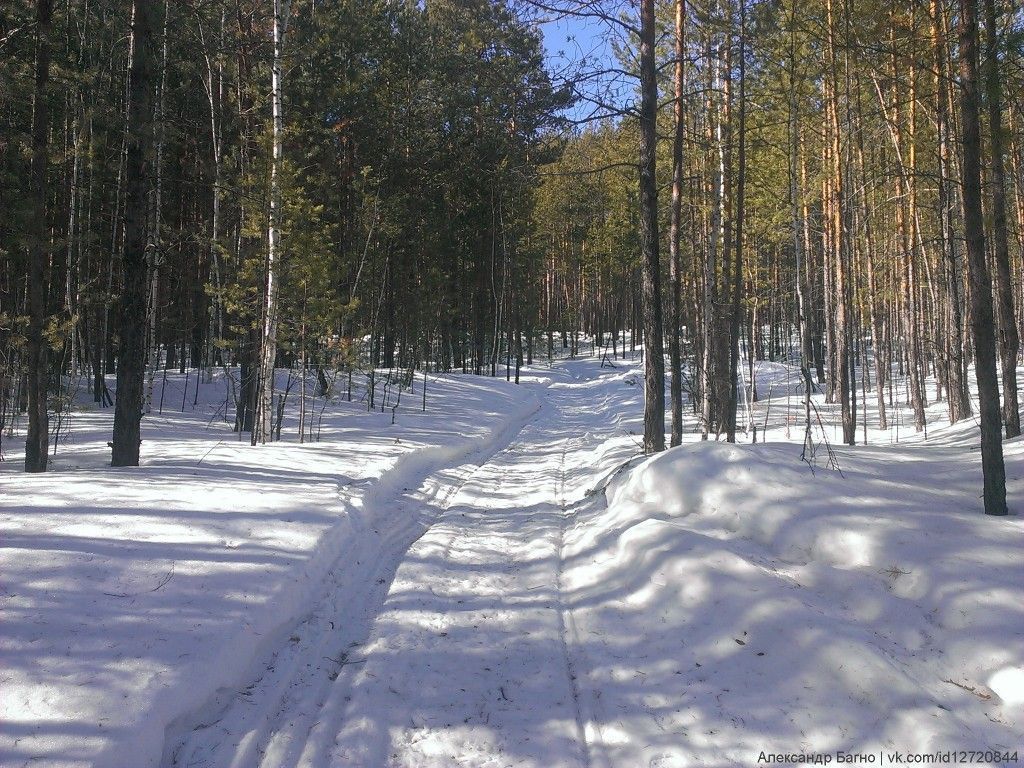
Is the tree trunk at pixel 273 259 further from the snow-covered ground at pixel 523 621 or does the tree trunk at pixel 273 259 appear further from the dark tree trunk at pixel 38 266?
the snow-covered ground at pixel 523 621

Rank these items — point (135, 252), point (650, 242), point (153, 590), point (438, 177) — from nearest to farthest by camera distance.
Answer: point (153, 590), point (135, 252), point (650, 242), point (438, 177)

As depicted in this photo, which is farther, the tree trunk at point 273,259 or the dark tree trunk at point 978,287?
the tree trunk at point 273,259

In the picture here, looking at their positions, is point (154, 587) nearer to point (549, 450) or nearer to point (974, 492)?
point (974, 492)

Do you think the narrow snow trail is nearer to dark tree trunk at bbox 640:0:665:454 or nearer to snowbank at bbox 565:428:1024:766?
snowbank at bbox 565:428:1024:766

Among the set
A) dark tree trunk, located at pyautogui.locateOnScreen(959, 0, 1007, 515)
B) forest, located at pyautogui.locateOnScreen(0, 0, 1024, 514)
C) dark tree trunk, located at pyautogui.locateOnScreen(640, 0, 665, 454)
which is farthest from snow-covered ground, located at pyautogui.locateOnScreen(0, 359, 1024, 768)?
dark tree trunk, located at pyautogui.locateOnScreen(640, 0, 665, 454)

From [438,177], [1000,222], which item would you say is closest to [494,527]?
[1000,222]

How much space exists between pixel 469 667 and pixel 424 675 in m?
0.31

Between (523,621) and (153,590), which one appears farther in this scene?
(523,621)

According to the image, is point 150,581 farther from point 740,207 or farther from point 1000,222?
point 1000,222

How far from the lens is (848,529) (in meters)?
5.38

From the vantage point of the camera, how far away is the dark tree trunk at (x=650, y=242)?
10203 millimetres

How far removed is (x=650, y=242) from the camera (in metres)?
10.3

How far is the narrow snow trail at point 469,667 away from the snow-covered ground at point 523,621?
0.02 meters

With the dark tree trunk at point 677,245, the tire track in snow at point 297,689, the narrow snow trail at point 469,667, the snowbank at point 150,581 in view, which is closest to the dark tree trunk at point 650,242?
the dark tree trunk at point 677,245
